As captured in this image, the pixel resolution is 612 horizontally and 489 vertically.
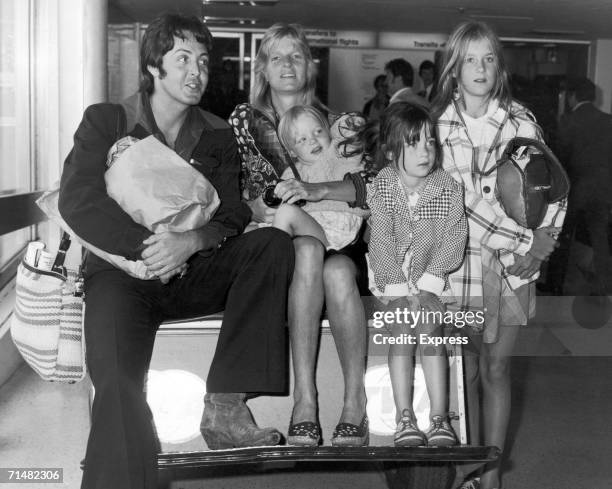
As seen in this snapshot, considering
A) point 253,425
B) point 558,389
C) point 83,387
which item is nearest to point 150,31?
point 253,425

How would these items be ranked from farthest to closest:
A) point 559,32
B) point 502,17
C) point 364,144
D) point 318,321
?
point 559,32, point 502,17, point 364,144, point 318,321

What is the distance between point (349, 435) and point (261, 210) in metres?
0.81

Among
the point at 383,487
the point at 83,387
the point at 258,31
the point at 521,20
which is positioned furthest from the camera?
the point at 521,20

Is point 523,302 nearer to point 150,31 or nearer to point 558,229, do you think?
point 558,229

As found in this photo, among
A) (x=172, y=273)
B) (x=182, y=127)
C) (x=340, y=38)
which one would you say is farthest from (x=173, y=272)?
(x=340, y=38)

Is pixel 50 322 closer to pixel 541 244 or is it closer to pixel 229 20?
pixel 541 244

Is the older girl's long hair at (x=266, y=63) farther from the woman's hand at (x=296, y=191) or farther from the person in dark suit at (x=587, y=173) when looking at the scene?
the person in dark suit at (x=587, y=173)

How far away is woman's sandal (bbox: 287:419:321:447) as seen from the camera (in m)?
2.65

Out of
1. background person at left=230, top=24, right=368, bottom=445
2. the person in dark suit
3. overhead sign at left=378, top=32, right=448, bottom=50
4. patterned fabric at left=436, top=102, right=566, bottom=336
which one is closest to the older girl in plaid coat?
patterned fabric at left=436, top=102, right=566, bottom=336

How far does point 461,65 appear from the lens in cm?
287

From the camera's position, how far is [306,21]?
308 inches

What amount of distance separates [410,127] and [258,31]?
180 inches

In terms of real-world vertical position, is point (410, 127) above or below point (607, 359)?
above

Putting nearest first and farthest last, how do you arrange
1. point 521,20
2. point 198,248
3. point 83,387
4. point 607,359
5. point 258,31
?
point 198,248, point 83,387, point 607,359, point 258,31, point 521,20
